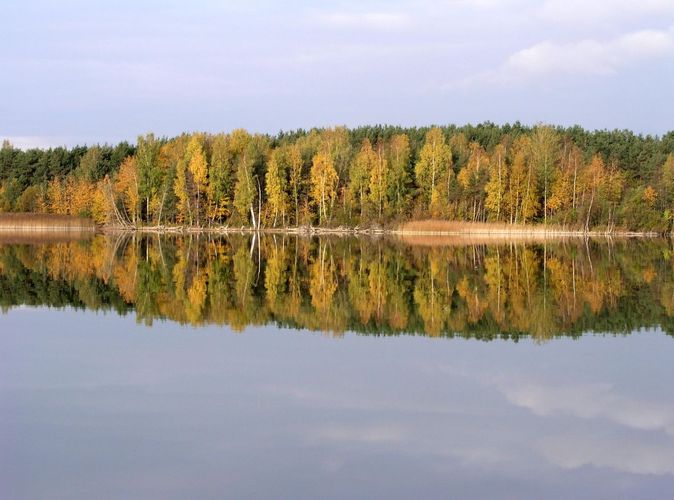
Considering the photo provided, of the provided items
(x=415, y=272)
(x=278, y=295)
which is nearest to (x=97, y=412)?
(x=278, y=295)

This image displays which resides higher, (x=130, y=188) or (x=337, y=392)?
(x=130, y=188)

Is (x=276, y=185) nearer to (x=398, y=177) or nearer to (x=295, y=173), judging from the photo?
(x=295, y=173)

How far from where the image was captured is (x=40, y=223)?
270ft

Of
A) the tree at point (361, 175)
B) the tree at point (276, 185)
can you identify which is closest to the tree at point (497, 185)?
the tree at point (361, 175)

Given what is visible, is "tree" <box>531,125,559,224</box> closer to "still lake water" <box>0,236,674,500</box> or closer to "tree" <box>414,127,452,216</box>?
"tree" <box>414,127,452,216</box>

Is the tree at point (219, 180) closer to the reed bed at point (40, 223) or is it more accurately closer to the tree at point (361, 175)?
the tree at point (361, 175)

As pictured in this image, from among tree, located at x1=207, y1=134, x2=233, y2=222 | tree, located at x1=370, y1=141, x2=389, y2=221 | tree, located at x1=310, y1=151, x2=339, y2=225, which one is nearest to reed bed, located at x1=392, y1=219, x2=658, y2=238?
tree, located at x1=370, y1=141, x2=389, y2=221

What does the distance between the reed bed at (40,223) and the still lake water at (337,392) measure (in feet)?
197

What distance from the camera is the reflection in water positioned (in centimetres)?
1877

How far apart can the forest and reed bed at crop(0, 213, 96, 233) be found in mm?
3380

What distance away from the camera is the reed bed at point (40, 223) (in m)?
80.8

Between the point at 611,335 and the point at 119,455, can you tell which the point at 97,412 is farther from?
the point at 611,335

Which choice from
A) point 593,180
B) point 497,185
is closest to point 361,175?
point 497,185

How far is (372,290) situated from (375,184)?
56.9 m
